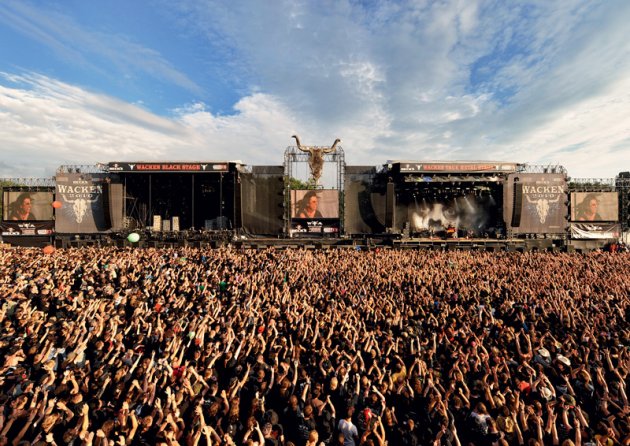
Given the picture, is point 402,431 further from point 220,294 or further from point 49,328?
point 220,294

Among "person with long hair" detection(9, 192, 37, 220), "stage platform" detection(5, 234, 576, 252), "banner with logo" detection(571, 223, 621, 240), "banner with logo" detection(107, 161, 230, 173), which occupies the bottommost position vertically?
"stage platform" detection(5, 234, 576, 252)

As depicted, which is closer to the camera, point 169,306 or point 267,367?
point 267,367

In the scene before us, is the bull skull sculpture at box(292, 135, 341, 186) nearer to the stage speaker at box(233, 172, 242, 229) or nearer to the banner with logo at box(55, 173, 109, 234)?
the stage speaker at box(233, 172, 242, 229)

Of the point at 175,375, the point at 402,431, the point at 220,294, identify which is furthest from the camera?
the point at 220,294

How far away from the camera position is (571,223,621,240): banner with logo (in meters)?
29.0

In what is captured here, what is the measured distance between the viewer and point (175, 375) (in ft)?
18.1

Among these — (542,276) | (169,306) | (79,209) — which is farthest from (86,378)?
(79,209)

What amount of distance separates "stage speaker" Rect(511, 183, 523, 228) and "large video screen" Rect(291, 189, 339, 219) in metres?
13.3

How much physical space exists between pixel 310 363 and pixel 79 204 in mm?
27828

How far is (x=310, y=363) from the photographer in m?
6.12

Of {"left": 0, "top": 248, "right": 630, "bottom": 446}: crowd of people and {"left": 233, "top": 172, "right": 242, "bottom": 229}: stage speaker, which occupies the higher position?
{"left": 233, "top": 172, "right": 242, "bottom": 229}: stage speaker

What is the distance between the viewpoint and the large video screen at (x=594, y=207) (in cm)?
2884

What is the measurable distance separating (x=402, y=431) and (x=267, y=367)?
7.72 feet

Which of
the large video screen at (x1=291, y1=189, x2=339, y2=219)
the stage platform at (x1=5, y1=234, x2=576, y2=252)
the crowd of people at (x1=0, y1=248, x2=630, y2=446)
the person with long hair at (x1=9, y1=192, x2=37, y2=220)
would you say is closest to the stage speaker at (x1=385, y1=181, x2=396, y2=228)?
the stage platform at (x1=5, y1=234, x2=576, y2=252)
